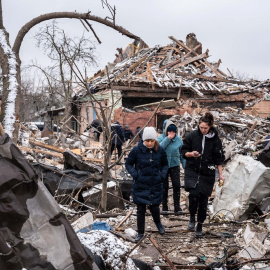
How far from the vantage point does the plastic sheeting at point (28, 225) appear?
2227 millimetres

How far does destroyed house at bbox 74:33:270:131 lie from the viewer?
67.4 feet

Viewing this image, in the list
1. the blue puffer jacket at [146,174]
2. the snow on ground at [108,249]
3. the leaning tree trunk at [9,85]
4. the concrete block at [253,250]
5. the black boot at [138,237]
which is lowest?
the black boot at [138,237]

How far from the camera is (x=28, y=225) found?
2.29 m

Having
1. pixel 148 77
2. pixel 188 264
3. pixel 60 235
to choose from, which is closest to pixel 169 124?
pixel 188 264

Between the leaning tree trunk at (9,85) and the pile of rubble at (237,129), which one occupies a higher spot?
the leaning tree trunk at (9,85)

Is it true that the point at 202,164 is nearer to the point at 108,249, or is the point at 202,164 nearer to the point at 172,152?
the point at 172,152

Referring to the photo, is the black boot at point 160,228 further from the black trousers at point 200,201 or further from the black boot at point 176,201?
the black boot at point 176,201

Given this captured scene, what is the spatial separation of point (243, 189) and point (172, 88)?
53.2 feet

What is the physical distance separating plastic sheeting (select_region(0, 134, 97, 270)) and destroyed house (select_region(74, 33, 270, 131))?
17196mm

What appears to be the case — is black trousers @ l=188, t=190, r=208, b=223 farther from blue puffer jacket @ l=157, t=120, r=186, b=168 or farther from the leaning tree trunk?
the leaning tree trunk

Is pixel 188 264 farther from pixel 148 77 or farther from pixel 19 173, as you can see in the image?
pixel 148 77

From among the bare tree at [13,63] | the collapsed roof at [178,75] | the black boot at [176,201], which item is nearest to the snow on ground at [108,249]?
the black boot at [176,201]

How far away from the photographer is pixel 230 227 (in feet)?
19.8

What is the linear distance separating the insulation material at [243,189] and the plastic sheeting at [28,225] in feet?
14.5
